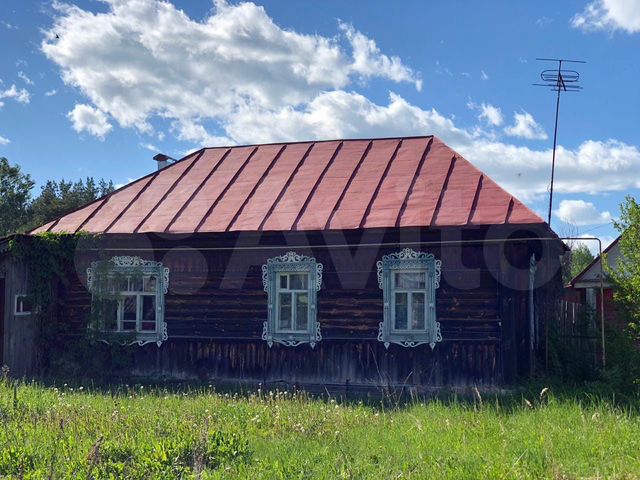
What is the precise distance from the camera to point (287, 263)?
13398 millimetres

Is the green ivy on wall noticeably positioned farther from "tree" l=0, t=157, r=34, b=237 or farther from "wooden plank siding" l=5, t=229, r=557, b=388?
"tree" l=0, t=157, r=34, b=237

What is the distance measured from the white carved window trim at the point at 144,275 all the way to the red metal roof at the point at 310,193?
637 millimetres

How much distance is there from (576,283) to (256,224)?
47.1 ft

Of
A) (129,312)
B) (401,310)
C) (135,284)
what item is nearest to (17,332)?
(129,312)

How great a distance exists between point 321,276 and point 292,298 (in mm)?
709

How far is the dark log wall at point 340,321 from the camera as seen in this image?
12.3 m

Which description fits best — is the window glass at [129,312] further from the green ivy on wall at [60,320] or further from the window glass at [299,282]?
the window glass at [299,282]

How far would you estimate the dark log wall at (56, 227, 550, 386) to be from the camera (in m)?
12.3

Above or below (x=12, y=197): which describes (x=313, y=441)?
below

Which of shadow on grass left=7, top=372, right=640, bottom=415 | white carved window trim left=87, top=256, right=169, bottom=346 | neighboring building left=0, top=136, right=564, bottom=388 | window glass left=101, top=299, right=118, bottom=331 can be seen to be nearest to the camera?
shadow on grass left=7, top=372, right=640, bottom=415

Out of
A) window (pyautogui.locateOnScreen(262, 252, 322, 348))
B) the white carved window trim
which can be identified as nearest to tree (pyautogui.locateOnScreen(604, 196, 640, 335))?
window (pyautogui.locateOnScreen(262, 252, 322, 348))

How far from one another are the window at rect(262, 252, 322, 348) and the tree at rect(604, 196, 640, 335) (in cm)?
505

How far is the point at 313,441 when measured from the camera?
7871mm

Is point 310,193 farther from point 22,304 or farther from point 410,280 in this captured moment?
point 22,304
